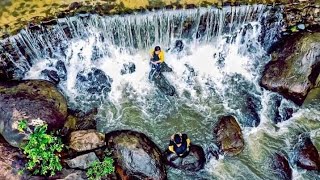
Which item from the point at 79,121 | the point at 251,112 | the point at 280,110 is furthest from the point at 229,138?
the point at 79,121

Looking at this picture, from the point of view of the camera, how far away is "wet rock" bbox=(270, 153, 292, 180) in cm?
1131

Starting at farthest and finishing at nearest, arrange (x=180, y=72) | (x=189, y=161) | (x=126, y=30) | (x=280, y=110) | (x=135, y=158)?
(x=180, y=72), (x=280, y=110), (x=126, y=30), (x=189, y=161), (x=135, y=158)

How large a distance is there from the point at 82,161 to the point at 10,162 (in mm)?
1700

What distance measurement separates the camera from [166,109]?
12492 mm

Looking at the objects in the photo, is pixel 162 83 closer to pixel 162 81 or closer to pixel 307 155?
pixel 162 81

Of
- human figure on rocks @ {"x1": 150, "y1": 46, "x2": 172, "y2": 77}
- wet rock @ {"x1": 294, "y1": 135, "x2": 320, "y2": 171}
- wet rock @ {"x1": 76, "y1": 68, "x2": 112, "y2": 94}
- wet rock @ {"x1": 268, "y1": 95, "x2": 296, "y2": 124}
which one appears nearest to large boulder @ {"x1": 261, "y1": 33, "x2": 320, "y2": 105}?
wet rock @ {"x1": 268, "y1": 95, "x2": 296, "y2": 124}

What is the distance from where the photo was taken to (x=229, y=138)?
458 inches

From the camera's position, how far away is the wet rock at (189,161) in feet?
37.0

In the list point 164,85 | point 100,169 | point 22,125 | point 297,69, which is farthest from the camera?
point 164,85

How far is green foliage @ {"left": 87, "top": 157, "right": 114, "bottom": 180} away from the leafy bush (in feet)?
2.49

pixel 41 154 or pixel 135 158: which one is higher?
pixel 41 154

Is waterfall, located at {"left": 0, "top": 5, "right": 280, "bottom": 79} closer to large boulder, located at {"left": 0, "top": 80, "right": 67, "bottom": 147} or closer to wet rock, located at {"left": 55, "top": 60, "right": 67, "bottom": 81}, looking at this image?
wet rock, located at {"left": 55, "top": 60, "right": 67, "bottom": 81}

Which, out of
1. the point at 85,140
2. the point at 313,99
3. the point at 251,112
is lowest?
the point at 251,112

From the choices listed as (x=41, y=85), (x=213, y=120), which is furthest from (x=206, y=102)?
(x=41, y=85)
